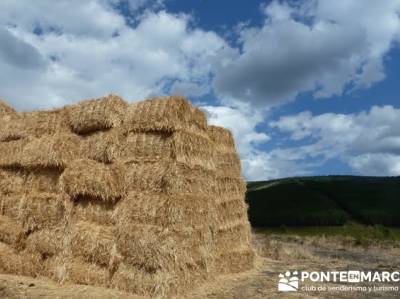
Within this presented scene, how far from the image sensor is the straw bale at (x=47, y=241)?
13.2m

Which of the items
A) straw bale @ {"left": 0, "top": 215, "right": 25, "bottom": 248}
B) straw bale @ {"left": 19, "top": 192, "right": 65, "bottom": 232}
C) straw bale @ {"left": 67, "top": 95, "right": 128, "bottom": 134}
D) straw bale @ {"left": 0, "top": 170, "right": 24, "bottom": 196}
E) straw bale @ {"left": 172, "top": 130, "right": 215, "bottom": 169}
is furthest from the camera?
straw bale @ {"left": 0, "top": 170, "right": 24, "bottom": 196}

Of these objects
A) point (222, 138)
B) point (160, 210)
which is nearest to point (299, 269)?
point (222, 138)

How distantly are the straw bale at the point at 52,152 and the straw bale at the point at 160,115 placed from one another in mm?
1914

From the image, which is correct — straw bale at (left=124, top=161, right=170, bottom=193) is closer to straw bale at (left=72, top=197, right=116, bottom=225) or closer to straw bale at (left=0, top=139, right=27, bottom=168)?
straw bale at (left=72, top=197, right=116, bottom=225)

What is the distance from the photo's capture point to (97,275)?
1236 cm

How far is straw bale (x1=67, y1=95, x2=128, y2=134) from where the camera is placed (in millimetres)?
13828

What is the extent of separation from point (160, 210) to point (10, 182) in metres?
5.93

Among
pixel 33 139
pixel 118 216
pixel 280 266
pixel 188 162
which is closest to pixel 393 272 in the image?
pixel 280 266

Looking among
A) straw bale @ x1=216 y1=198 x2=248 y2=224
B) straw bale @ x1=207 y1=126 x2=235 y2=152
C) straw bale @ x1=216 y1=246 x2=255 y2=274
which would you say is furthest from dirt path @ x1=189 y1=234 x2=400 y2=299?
straw bale @ x1=207 y1=126 x2=235 y2=152

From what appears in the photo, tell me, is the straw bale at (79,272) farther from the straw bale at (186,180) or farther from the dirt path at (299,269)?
the straw bale at (186,180)

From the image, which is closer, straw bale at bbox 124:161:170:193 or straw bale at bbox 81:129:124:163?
straw bale at bbox 124:161:170:193

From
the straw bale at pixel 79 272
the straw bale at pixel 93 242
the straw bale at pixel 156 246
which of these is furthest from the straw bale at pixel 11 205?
the straw bale at pixel 156 246

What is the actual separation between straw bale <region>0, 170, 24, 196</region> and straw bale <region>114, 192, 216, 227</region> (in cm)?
412

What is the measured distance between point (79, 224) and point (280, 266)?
8.66 m
